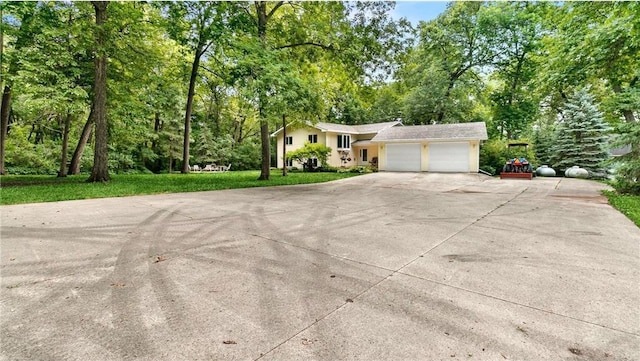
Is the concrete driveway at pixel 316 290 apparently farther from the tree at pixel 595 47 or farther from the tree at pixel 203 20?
the tree at pixel 203 20

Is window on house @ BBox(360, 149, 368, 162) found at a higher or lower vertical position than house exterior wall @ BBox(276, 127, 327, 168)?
lower

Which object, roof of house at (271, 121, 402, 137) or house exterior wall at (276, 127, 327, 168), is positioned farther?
house exterior wall at (276, 127, 327, 168)

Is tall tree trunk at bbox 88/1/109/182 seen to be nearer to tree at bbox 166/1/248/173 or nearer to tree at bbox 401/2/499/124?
tree at bbox 166/1/248/173

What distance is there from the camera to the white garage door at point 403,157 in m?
21.1

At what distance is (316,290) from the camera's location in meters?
2.63

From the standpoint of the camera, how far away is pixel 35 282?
8.95ft

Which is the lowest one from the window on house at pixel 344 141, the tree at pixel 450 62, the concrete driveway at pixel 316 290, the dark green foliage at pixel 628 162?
the concrete driveway at pixel 316 290

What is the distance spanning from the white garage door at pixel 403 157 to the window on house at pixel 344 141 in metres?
6.00

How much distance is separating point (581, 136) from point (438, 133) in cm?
818

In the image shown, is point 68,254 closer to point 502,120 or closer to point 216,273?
point 216,273

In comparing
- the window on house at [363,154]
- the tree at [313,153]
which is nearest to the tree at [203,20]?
the tree at [313,153]

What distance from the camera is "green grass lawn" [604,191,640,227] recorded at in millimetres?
5775

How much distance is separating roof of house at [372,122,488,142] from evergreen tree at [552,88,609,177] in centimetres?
460

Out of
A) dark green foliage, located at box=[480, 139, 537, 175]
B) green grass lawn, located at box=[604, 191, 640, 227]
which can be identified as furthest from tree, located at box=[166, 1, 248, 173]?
dark green foliage, located at box=[480, 139, 537, 175]
